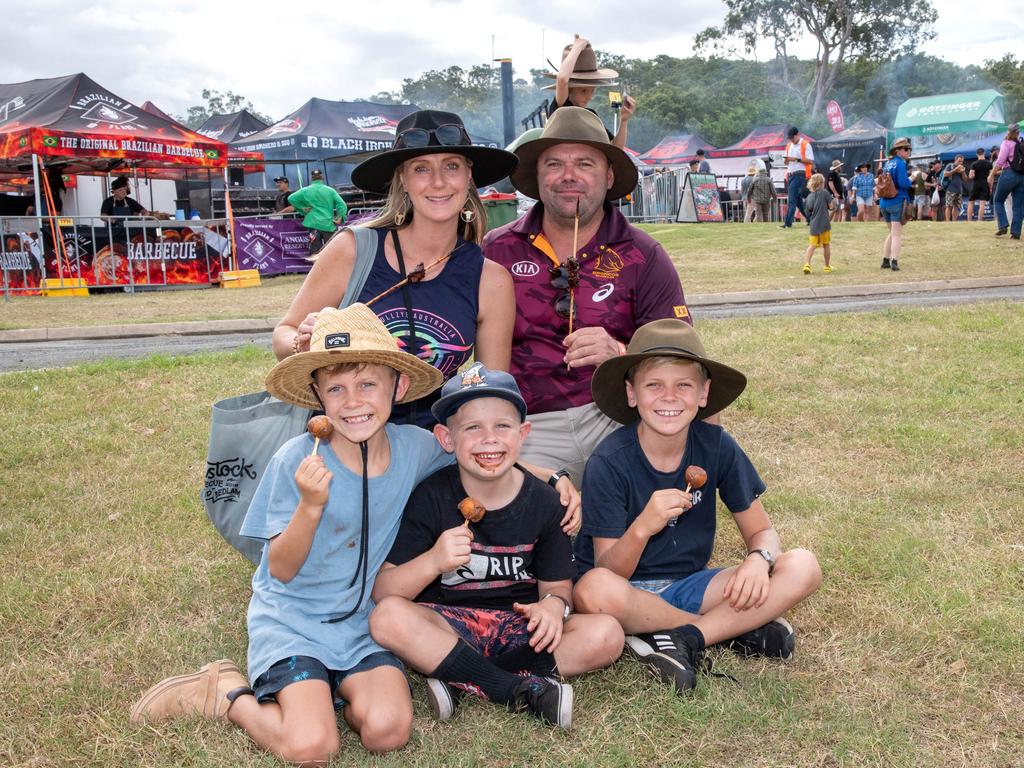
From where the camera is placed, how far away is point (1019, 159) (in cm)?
1590

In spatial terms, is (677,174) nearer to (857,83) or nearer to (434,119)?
(434,119)

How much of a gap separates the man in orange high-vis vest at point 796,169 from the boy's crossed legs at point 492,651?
1955 centimetres

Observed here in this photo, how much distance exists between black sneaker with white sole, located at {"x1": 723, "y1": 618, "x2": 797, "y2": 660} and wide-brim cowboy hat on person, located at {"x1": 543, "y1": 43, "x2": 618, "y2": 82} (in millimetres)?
3240

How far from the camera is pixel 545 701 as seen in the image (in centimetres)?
287

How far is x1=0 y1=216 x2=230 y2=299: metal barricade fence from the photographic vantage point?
50.9ft

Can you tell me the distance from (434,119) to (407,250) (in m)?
0.52

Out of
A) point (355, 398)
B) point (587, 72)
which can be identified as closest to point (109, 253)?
point (587, 72)

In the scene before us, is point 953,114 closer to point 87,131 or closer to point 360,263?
point 87,131

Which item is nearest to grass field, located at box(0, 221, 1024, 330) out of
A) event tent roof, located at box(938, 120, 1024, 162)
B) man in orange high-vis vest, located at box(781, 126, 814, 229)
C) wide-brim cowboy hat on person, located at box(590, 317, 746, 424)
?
man in orange high-vis vest, located at box(781, 126, 814, 229)

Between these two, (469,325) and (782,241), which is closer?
(469,325)

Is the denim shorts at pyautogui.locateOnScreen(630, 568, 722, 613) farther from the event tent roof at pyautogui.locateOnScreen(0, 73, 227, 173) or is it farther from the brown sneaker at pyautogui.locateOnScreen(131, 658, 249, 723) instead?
the event tent roof at pyautogui.locateOnScreen(0, 73, 227, 173)

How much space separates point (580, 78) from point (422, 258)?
2022 millimetres

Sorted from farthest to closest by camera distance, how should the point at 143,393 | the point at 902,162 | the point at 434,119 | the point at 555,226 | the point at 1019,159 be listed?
the point at 1019,159
the point at 902,162
the point at 143,393
the point at 555,226
the point at 434,119

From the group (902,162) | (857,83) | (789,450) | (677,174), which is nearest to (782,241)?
(902,162)
